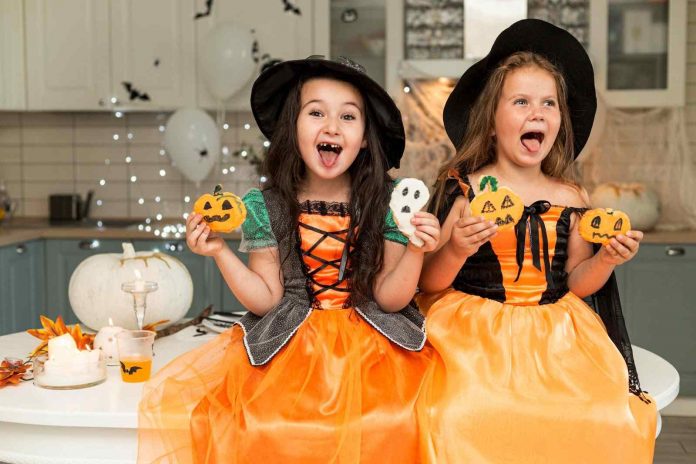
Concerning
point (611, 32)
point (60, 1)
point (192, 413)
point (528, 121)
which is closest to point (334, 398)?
point (192, 413)

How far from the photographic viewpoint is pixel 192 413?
4.58 ft

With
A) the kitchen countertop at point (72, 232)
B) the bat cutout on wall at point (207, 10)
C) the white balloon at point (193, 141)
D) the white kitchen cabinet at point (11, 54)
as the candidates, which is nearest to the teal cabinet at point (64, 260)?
the kitchen countertop at point (72, 232)

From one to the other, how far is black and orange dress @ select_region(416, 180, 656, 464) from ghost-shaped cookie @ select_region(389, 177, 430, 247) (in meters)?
0.22

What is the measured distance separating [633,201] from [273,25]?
5.97 feet

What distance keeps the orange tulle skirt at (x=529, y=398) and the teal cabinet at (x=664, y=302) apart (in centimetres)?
221

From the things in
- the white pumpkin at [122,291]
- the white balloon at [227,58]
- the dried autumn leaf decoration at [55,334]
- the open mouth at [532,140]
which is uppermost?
the white balloon at [227,58]

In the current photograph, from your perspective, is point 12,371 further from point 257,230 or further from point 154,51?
point 154,51

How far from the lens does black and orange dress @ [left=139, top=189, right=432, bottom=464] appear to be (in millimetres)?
1360

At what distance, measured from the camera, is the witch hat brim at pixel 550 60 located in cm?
183

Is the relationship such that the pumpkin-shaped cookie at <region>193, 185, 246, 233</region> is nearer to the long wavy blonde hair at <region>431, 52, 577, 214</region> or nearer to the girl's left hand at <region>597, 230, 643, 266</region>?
the long wavy blonde hair at <region>431, 52, 577, 214</region>

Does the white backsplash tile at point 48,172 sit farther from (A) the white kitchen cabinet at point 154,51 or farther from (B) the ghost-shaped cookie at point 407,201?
(B) the ghost-shaped cookie at point 407,201

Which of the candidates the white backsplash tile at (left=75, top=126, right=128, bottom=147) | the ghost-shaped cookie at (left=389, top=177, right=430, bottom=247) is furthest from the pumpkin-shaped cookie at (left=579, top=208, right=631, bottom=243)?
the white backsplash tile at (left=75, top=126, right=128, bottom=147)

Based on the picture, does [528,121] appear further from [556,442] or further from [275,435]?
[275,435]

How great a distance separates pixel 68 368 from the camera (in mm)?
1544
